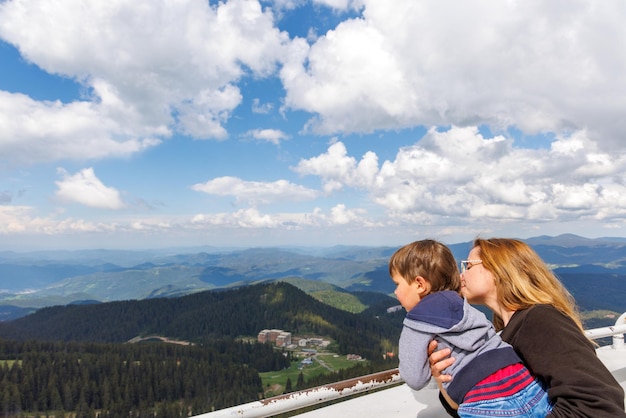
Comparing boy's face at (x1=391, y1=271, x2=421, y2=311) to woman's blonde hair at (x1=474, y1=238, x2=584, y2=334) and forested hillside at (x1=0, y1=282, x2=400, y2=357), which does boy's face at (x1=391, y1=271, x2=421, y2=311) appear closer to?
woman's blonde hair at (x1=474, y1=238, x2=584, y2=334)

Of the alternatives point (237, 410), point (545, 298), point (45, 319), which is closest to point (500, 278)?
point (545, 298)

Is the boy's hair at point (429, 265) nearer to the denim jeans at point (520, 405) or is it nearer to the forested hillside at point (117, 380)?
the denim jeans at point (520, 405)

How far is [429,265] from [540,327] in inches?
25.2

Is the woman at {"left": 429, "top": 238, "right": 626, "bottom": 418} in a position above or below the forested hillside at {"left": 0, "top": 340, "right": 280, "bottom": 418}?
above

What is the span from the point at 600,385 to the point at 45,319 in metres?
201

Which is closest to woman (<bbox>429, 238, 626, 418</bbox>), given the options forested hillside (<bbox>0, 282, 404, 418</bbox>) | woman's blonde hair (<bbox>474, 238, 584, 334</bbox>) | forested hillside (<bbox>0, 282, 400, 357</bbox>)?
woman's blonde hair (<bbox>474, 238, 584, 334</bbox>)

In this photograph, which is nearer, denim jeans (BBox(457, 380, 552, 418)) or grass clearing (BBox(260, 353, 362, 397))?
denim jeans (BBox(457, 380, 552, 418))

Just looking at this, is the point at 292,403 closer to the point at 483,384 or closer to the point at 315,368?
the point at 483,384

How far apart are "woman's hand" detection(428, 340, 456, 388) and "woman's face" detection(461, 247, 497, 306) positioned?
23.6 inches

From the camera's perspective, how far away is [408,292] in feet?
7.94

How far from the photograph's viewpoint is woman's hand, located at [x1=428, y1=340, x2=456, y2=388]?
2.05 meters

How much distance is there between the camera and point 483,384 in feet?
6.70

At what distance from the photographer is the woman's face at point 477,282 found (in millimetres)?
2508

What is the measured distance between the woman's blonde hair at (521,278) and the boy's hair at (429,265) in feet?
0.82
